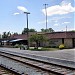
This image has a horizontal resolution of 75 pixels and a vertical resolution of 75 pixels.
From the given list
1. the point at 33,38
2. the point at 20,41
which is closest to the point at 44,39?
the point at 33,38

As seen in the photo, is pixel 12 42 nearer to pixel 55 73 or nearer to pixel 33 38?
pixel 33 38

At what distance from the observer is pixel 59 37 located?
61.9m

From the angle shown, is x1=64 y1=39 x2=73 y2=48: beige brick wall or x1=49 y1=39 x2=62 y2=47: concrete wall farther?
x1=49 y1=39 x2=62 y2=47: concrete wall

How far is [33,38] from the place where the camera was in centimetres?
5691

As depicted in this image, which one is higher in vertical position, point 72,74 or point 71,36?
point 71,36

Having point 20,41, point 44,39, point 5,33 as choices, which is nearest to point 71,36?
point 44,39

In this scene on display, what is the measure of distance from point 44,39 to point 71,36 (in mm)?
7783

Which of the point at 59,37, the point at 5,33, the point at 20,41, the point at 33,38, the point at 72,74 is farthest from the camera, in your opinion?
the point at 5,33

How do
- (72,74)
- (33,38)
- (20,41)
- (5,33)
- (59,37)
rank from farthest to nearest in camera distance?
1. (5,33)
2. (20,41)
3. (59,37)
4. (33,38)
5. (72,74)

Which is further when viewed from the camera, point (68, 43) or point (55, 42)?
point (55, 42)

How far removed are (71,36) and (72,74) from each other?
4767 cm

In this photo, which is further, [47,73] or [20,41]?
[20,41]

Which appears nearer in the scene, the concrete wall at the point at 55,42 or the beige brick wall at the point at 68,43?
the beige brick wall at the point at 68,43

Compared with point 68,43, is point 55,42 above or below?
above
